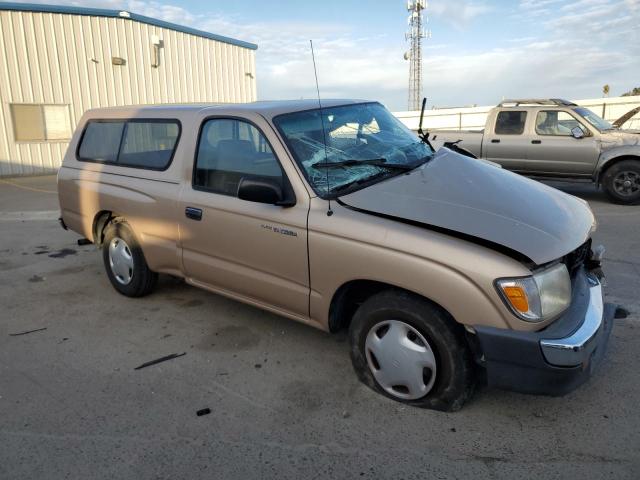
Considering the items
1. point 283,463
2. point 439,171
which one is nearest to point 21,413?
point 283,463

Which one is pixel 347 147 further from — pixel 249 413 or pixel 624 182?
pixel 624 182

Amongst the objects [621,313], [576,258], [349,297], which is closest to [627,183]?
[621,313]

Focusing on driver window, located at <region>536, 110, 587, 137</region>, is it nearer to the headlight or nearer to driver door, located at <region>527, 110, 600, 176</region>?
driver door, located at <region>527, 110, 600, 176</region>

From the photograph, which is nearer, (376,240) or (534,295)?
(534,295)

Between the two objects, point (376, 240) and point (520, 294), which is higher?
point (376, 240)

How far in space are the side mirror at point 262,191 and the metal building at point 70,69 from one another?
14.2 m

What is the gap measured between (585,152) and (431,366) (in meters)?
8.01

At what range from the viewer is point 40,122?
49.4 feet

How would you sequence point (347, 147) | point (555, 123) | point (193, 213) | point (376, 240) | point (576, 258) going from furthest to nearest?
point (555, 123) → point (193, 213) → point (347, 147) → point (576, 258) → point (376, 240)

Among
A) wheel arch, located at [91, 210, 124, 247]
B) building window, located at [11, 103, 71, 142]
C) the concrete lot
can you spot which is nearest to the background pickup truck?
the concrete lot

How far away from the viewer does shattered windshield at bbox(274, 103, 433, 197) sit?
11.0 feet

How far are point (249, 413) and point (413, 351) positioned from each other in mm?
1059

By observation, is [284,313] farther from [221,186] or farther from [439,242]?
[439,242]

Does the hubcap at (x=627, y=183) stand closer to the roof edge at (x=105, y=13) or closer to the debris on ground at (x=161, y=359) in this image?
the debris on ground at (x=161, y=359)
